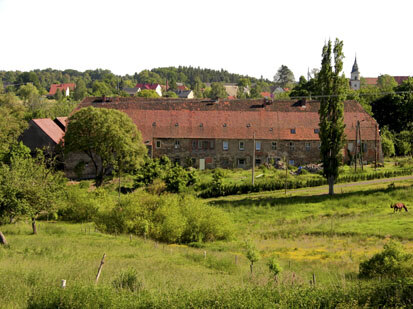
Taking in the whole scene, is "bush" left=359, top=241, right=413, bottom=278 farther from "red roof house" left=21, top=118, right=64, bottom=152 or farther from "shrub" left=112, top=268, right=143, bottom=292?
"red roof house" left=21, top=118, right=64, bottom=152

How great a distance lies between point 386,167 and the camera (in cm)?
5559

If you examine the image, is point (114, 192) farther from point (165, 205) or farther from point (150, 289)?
point (150, 289)

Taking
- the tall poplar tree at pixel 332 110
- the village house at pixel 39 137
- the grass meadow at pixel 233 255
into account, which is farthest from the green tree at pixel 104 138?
the tall poplar tree at pixel 332 110

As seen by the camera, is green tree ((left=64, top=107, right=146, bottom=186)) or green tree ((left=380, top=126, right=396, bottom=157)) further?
green tree ((left=380, top=126, right=396, bottom=157))

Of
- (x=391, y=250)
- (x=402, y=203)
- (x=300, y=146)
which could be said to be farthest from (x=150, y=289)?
(x=300, y=146)

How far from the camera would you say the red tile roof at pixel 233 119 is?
192 ft

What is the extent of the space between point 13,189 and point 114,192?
67.2 feet

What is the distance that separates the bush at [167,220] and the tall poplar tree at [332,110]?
14.1m

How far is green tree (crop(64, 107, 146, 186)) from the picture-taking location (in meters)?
48.2

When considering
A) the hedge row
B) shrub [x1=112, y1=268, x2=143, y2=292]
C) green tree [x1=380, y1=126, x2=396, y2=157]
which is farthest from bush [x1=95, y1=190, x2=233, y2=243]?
green tree [x1=380, y1=126, x2=396, y2=157]

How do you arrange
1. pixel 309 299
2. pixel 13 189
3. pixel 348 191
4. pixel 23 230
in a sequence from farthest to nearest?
pixel 348 191 → pixel 23 230 → pixel 13 189 → pixel 309 299

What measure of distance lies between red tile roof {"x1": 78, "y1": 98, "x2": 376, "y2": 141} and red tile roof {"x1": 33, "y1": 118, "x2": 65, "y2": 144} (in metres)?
6.97

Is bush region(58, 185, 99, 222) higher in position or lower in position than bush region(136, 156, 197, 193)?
lower

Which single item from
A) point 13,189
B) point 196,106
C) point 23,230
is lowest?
point 23,230
